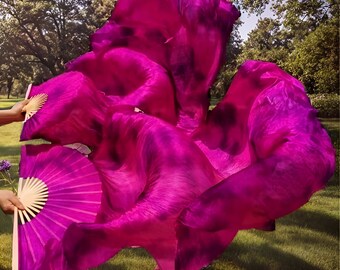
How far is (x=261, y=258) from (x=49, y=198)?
9.17ft

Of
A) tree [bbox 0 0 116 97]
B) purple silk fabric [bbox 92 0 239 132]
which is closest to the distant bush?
tree [bbox 0 0 116 97]

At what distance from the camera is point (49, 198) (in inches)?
9.7

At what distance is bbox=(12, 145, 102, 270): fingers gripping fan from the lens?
0.75ft

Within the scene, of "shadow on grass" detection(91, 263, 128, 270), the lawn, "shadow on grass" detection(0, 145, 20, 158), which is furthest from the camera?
"shadow on grass" detection(0, 145, 20, 158)

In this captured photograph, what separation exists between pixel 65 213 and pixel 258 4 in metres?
6.63

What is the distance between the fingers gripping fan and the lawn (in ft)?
7.72

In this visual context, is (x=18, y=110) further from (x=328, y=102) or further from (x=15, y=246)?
(x=328, y=102)

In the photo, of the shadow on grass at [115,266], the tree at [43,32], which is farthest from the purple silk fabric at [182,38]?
the tree at [43,32]

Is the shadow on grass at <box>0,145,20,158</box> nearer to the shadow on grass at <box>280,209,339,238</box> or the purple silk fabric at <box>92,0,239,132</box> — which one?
the shadow on grass at <box>280,209,339,238</box>

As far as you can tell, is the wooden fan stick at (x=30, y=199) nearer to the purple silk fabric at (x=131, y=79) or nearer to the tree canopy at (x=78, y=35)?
the purple silk fabric at (x=131, y=79)

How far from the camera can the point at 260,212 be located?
0.20 m

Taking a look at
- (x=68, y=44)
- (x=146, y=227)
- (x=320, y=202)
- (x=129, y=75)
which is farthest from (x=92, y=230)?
(x=68, y=44)

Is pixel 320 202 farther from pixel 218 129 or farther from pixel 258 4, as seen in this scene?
pixel 218 129

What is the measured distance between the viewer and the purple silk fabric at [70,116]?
0.28 m
